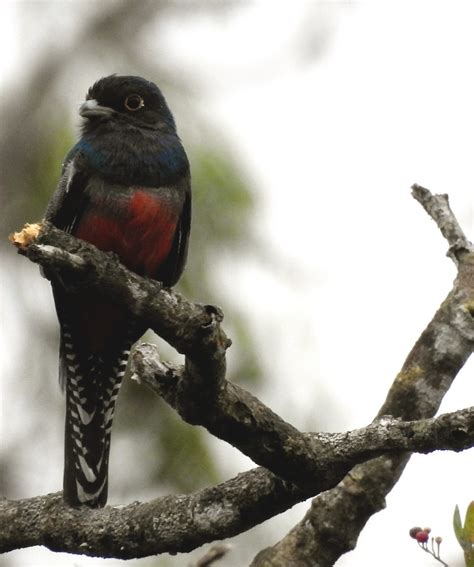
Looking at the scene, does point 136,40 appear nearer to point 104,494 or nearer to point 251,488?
point 104,494

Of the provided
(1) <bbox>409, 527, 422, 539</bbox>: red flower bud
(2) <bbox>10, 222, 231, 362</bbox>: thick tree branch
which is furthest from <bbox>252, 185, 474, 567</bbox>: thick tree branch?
(2) <bbox>10, 222, 231, 362</bbox>: thick tree branch

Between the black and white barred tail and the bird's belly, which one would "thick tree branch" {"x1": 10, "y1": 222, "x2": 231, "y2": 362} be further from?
the bird's belly

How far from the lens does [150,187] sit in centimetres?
486

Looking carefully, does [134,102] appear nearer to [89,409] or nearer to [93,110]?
[93,110]

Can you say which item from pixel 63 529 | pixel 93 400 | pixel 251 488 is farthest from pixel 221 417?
pixel 93 400

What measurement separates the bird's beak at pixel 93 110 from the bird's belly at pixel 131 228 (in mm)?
618

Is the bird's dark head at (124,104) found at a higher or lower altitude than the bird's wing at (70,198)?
higher

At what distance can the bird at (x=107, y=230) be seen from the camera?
4.68 m

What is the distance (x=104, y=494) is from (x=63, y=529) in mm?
543

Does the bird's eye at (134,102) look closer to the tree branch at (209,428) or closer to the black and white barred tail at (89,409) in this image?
the black and white barred tail at (89,409)

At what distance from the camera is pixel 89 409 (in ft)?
15.9

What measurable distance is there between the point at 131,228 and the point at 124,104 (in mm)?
935

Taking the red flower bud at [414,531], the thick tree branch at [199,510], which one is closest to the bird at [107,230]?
the thick tree branch at [199,510]

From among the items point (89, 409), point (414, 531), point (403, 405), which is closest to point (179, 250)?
point (89, 409)
